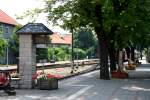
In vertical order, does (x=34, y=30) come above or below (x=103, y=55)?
above

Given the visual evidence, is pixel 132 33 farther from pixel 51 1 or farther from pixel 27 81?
pixel 27 81

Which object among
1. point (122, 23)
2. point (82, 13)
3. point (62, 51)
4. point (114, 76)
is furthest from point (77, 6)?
point (62, 51)

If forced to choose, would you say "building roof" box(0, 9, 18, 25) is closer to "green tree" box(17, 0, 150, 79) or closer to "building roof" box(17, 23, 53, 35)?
"green tree" box(17, 0, 150, 79)

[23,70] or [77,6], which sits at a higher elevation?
[77,6]

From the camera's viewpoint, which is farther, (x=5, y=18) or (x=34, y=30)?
(x=5, y=18)

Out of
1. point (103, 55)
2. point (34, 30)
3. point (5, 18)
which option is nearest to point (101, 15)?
point (103, 55)

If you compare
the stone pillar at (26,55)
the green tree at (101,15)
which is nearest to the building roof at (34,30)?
the stone pillar at (26,55)

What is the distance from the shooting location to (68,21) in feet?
113

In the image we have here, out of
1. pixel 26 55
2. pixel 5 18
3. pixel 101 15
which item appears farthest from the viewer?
pixel 5 18

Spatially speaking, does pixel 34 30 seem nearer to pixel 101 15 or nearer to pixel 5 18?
pixel 101 15

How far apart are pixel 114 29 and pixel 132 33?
282cm

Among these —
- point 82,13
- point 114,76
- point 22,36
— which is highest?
point 82,13

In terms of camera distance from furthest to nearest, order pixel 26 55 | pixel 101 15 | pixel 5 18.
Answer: pixel 5 18
pixel 101 15
pixel 26 55

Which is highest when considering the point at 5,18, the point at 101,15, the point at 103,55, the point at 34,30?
the point at 5,18
